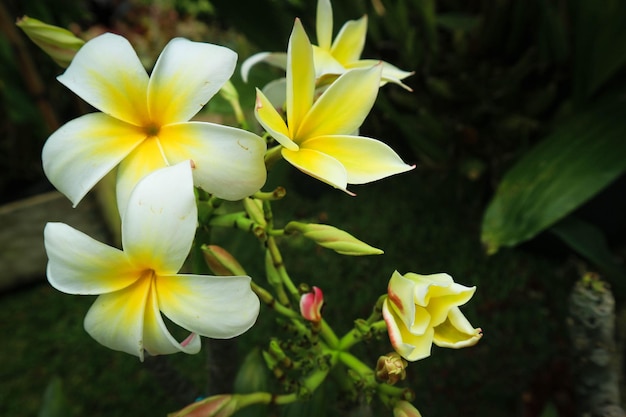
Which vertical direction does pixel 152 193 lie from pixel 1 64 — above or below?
above

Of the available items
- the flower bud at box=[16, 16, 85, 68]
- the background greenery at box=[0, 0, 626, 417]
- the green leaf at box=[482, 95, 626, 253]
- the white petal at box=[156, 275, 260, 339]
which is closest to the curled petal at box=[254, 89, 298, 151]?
the white petal at box=[156, 275, 260, 339]

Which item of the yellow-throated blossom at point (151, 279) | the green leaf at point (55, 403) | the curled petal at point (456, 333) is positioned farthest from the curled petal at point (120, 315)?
the green leaf at point (55, 403)

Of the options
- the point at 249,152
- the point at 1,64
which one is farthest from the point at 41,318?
the point at 249,152

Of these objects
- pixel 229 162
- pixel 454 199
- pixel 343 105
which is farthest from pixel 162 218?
pixel 454 199

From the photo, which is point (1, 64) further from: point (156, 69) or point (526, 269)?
point (526, 269)

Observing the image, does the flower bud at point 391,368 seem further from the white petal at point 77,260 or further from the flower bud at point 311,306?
the white petal at point 77,260

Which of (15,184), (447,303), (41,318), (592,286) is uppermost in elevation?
(447,303)
